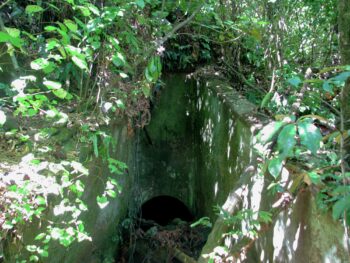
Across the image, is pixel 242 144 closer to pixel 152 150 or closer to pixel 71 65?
pixel 71 65

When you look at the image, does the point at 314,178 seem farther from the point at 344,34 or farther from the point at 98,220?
the point at 98,220

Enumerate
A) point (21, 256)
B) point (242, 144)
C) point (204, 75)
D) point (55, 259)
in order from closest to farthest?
point (21, 256) < point (55, 259) < point (242, 144) < point (204, 75)

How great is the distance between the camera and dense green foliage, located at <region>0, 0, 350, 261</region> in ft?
8.99

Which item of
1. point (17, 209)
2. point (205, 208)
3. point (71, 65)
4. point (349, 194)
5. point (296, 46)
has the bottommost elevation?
point (205, 208)

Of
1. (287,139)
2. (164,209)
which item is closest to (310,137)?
(287,139)

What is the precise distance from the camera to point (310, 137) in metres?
1.84

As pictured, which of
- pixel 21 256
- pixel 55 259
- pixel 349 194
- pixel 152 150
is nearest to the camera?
pixel 349 194

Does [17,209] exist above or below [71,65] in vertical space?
below

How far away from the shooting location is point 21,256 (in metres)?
3.47

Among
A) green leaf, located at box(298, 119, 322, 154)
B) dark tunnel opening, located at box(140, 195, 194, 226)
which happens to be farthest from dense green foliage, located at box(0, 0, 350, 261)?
dark tunnel opening, located at box(140, 195, 194, 226)

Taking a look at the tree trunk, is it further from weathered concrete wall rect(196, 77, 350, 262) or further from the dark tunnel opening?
the dark tunnel opening

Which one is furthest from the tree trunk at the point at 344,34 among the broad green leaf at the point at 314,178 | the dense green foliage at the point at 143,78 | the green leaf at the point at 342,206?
the green leaf at the point at 342,206

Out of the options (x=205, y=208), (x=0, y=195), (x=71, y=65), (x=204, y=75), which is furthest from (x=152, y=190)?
(x=0, y=195)

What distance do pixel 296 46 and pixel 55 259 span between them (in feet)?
14.9
